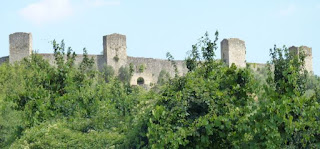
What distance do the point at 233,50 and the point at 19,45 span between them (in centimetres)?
1945

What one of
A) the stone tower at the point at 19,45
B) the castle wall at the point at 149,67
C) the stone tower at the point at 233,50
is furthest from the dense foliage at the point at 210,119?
the stone tower at the point at 233,50

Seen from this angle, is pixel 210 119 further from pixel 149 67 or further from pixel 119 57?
pixel 149 67

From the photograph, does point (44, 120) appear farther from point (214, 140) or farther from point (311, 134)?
point (311, 134)

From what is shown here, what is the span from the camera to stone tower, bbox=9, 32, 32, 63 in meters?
54.1

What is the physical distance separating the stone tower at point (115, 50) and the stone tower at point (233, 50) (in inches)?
372

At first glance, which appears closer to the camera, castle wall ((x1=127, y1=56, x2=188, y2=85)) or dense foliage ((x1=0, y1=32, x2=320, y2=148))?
dense foliage ((x1=0, y1=32, x2=320, y2=148))

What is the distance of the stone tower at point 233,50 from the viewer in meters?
62.7

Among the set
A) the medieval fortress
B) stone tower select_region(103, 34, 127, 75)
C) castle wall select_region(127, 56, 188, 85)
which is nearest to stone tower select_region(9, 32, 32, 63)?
the medieval fortress

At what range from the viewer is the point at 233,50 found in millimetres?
63125

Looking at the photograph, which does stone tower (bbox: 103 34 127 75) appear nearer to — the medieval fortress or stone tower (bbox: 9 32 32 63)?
the medieval fortress

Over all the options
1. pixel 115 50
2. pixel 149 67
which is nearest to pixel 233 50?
pixel 149 67

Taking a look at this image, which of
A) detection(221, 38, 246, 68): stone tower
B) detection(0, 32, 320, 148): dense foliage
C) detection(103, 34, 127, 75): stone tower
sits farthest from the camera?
detection(221, 38, 246, 68): stone tower

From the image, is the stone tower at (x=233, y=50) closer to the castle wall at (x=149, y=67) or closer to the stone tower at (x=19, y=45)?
the castle wall at (x=149, y=67)

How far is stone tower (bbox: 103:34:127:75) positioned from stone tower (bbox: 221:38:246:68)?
9452 mm
